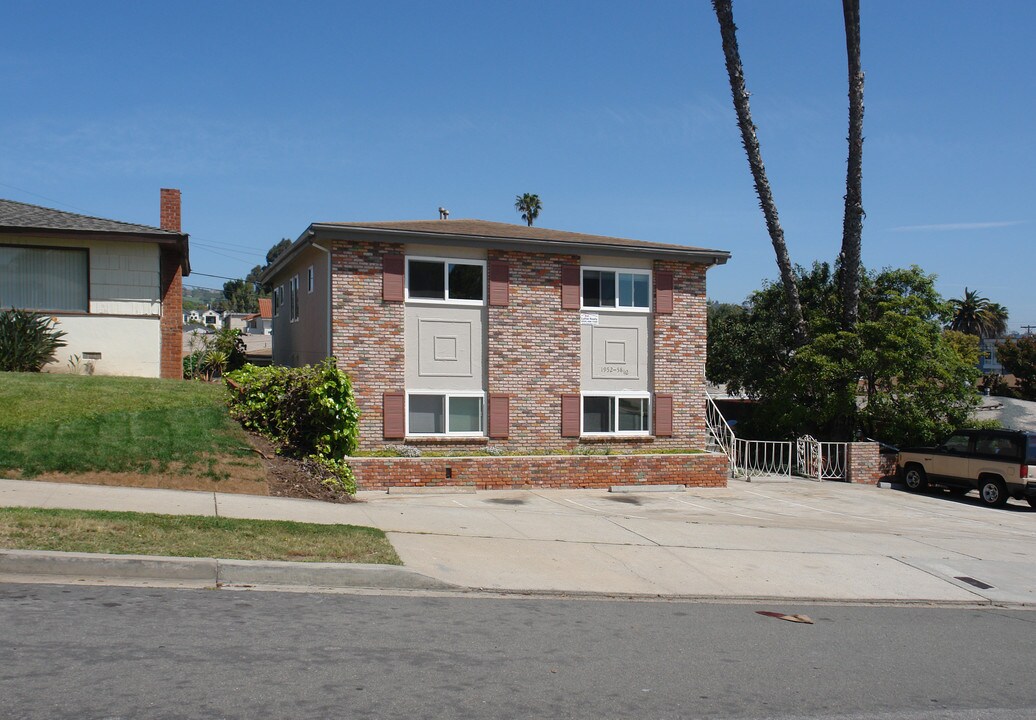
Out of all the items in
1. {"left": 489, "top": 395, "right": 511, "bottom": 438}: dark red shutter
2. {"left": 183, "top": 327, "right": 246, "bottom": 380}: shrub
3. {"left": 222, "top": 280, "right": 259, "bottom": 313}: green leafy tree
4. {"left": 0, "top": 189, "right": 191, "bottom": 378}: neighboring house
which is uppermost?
{"left": 222, "top": 280, "right": 259, "bottom": 313}: green leafy tree

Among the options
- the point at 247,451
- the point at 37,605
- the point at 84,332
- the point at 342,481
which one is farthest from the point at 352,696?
the point at 84,332

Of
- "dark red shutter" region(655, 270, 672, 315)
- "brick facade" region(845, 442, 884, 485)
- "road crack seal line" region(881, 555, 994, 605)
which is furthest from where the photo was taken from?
"brick facade" region(845, 442, 884, 485)

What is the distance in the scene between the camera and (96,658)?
5777 millimetres

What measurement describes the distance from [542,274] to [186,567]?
1390 centimetres

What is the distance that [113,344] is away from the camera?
68.6ft

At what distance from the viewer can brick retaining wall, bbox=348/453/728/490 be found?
1838cm

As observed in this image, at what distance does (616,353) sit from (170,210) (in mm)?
12500

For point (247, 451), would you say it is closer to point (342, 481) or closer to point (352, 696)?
point (342, 481)

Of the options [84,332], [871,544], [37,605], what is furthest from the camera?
[84,332]

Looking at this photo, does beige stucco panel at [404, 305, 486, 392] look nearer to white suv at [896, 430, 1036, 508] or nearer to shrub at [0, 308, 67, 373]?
shrub at [0, 308, 67, 373]

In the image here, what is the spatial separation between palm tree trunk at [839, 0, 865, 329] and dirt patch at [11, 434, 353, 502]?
17.2 meters

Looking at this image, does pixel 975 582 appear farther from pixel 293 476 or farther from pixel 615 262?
pixel 615 262

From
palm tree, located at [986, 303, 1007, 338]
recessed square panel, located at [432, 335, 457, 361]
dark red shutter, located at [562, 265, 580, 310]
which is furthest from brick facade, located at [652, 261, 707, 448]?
palm tree, located at [986, 303, 1007, 338]

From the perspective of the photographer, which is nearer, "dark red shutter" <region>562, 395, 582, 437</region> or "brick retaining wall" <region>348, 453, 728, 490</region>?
"brick retaining wall" <region>348, 453, 728, 490</region>
